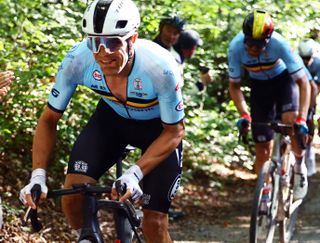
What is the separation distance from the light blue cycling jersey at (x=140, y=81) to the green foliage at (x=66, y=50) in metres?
2.14

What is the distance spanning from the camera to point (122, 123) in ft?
16.3

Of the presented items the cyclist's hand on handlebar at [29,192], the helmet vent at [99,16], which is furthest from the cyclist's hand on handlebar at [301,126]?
the cyclist's hand on handlebar at [29,192]

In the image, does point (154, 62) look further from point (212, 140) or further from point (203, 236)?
point (212, 140)

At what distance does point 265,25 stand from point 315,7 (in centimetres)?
242

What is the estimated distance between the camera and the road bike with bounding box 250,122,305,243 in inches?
260

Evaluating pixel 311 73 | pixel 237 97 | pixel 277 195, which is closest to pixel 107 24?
pixel 237 97

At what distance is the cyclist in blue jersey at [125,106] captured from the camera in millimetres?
4273

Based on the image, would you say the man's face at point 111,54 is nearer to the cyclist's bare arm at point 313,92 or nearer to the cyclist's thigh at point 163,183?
the cyclist's thigh at point 163,183

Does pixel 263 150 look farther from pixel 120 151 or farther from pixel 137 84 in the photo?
pixel 137 84

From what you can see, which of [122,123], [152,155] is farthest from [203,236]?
[152,155]

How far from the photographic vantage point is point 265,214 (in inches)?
262

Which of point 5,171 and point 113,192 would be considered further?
point 5,171

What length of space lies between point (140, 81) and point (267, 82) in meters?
3.14

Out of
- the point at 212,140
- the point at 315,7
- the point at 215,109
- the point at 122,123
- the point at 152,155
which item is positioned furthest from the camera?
the point at 215,109
